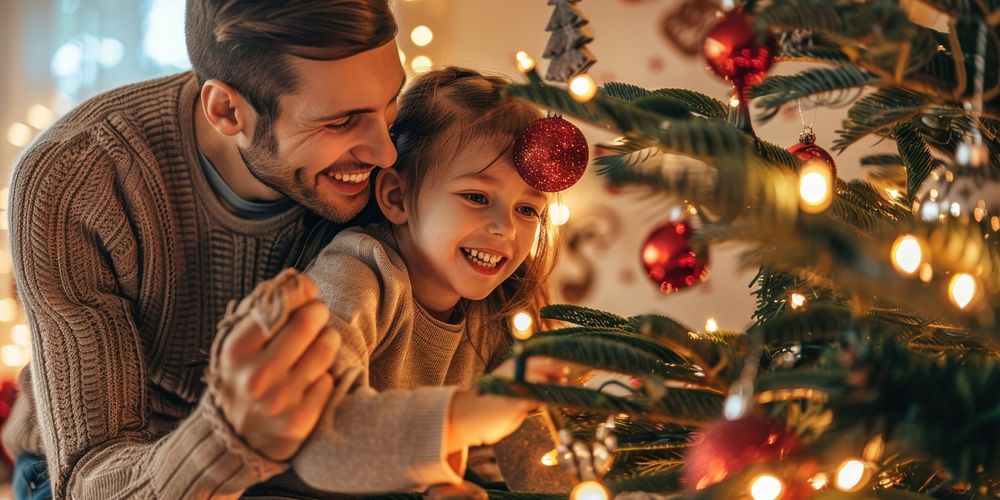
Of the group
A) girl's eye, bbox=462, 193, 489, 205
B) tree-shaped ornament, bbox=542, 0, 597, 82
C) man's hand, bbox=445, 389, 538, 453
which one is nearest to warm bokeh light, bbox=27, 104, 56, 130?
girl's eye, bbox=462, 193, 489, 205

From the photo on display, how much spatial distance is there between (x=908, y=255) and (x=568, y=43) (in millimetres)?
378

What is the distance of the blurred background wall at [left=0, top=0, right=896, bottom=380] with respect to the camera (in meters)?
2.27

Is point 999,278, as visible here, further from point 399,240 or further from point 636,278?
point 636,278

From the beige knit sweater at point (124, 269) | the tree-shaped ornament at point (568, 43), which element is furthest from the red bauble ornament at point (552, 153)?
the beige knit sweater at point (124, 269)

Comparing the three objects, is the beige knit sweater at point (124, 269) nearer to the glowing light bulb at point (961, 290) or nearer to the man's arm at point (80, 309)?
the man's arm at point (80, 309)

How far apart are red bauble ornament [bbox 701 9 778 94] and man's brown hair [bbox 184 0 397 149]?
479mm

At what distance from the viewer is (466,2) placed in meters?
2.50

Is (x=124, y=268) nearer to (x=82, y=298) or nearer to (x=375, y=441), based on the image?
(x=82, y=298)

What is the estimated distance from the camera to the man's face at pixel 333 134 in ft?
3.34

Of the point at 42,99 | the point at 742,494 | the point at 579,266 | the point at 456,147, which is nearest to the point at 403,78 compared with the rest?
the point at 456,147

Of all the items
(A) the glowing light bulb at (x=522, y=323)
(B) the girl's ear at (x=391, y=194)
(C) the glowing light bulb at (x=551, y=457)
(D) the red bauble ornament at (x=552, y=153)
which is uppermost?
(D) the red bauble ornament at (x=552, y=153)

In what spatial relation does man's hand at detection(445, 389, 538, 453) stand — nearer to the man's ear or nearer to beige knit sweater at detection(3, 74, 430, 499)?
beige knit sweater at detection(3, 74, 430, 499)

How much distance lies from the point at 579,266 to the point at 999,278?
1894 mm

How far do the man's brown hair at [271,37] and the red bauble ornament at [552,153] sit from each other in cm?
22
